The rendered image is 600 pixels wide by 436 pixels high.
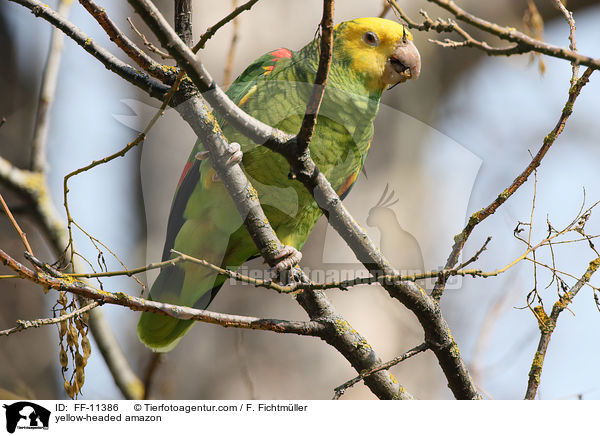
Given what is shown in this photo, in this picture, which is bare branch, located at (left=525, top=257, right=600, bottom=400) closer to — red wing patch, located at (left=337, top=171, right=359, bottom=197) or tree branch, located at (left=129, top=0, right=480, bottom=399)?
tree branch, located at (left=129, top=0, right=480, bottom=399)

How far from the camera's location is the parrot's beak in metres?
1.34

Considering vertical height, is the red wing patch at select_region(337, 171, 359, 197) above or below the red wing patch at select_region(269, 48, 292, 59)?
below

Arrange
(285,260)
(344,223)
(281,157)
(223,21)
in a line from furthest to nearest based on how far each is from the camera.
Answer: (281,157)
(285,260)
(344,223)
(223,21)

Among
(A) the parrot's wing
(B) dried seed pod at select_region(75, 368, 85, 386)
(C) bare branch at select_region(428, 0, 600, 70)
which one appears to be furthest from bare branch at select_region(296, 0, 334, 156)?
(B) dried seed pod at select_region(75, 368, 85, 386)

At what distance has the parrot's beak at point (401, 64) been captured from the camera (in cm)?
134

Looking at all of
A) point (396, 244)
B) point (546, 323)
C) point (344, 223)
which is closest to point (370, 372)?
point (344, 223)

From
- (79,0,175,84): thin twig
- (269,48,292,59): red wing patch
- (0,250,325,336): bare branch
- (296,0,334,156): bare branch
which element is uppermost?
(269,48,292,59): red wing patch

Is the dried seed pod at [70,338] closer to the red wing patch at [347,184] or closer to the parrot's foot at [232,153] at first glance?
the parrot's foot at [232,153]

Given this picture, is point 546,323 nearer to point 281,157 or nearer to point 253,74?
point 281,157

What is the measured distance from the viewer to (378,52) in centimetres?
134

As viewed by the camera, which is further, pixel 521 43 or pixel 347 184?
pixel 347 184

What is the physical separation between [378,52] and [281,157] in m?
0.44

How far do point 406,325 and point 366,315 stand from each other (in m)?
0.22
